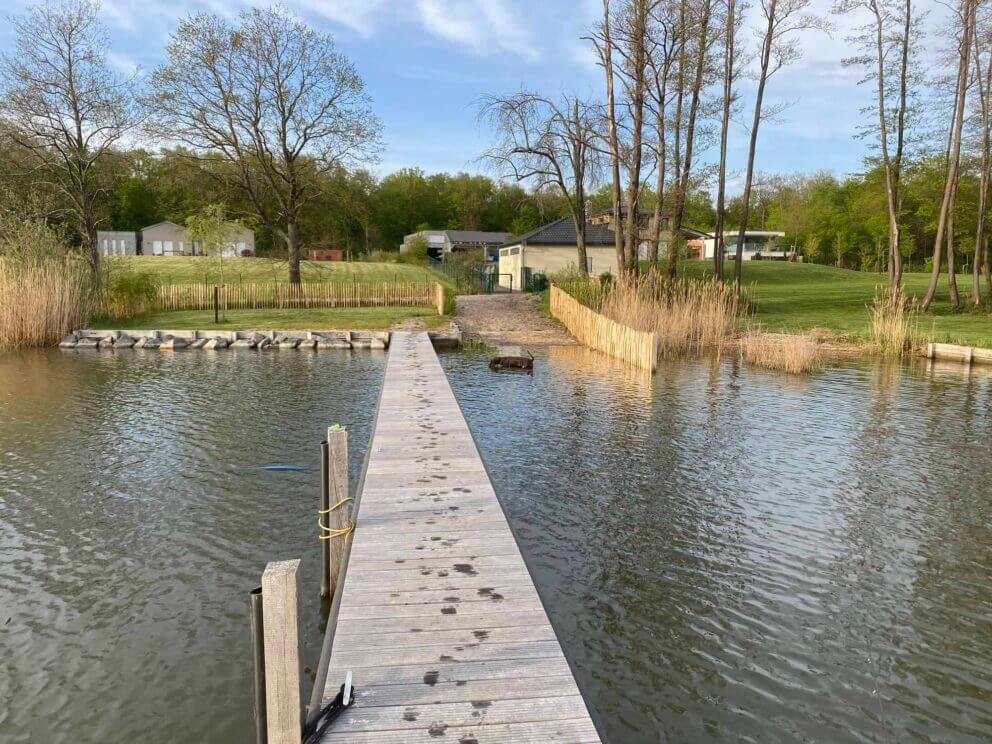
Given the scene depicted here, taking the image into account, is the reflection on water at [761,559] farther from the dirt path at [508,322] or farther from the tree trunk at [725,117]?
the tree trunk at [725,117]

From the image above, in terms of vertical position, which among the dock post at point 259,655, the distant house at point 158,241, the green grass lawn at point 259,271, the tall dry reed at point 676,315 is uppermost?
the distant house at point 158,241

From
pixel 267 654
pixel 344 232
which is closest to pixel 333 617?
pixel 267 654

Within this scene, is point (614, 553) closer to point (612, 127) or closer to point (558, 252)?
point (612, 127)

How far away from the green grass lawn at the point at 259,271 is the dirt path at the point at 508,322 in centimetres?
754

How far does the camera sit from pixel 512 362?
15.0 m

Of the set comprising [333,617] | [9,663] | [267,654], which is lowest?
[9,663]

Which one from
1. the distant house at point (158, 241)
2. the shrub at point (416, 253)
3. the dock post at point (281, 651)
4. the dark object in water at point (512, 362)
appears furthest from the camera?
the distant house at point (158, 241)

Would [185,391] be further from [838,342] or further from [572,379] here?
[838,342]

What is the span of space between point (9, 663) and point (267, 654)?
258 cm

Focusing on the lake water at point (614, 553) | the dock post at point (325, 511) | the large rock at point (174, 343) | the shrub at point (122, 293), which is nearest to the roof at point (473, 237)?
the shrub at point (122, 293)

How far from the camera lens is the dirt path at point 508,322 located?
2017 cm

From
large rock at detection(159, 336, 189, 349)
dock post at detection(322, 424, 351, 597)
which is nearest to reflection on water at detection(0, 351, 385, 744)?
dock post at detection(322, 424, 351, 597)

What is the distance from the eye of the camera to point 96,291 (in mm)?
20906

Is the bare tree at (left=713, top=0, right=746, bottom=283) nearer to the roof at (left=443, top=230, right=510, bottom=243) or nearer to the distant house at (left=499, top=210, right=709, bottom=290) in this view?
the distant house at (left=499, top=210, right=709, bottom=290)
